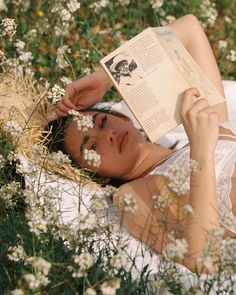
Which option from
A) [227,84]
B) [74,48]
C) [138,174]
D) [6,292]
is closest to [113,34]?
[74,48]

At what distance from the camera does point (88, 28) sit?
5.29 metres

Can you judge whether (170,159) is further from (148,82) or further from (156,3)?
(156,3)

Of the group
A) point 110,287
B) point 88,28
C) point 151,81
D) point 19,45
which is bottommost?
point 110,287

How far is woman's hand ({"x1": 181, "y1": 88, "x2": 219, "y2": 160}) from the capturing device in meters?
3.16

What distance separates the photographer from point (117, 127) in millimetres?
3734

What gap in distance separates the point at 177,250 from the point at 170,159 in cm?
134

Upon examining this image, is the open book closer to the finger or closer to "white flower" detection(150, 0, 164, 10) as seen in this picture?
the finger

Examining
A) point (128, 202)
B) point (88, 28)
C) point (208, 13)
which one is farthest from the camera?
point (208, 13)

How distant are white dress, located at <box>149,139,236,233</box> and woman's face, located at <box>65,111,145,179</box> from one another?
13 cm

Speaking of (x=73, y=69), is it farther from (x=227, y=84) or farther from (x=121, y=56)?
(x=121, y=56)

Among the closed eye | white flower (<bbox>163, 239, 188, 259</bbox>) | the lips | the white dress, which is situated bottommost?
the white dress

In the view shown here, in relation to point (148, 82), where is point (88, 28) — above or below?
above

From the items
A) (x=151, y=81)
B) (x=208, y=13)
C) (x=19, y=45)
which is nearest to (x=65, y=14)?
(x=19, y=45)

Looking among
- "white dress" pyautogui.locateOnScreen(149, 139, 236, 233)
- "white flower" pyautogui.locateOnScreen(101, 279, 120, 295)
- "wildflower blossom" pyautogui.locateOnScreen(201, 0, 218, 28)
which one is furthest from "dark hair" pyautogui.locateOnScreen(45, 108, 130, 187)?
"wildflower blossom" pyautogui.locateOnScreen(201, 0, 218, 28)
